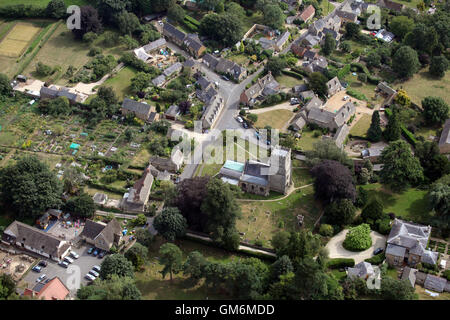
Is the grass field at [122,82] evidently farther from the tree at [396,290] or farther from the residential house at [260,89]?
the tree at [396,290]

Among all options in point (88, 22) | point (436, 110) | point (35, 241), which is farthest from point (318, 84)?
point (35, 241)

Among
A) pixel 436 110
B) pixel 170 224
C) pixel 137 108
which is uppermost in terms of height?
pixel 436 110

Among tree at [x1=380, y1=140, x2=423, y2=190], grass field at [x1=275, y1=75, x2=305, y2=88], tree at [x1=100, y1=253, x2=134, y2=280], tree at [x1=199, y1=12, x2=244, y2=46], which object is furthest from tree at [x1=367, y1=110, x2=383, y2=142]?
tree at [x1=100, y1=253, x2=134, y2=280]

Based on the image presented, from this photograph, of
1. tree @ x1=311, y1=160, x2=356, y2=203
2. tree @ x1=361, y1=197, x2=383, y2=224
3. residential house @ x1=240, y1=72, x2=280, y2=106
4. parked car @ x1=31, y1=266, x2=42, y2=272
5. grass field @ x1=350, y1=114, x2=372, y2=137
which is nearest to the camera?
parked car @ x1=31, y1=266, x2=42, y2=272

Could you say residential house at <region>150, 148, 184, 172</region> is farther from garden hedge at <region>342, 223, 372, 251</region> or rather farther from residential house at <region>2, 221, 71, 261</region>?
garden hedge at <region>342, 223, 372, 251</region>

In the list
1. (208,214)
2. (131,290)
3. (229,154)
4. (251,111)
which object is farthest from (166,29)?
(131,290)

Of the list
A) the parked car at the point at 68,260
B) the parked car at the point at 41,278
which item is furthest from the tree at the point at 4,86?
the parked car at the point at 41,278

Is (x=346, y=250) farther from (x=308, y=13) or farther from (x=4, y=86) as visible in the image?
(x=308, y=13)
